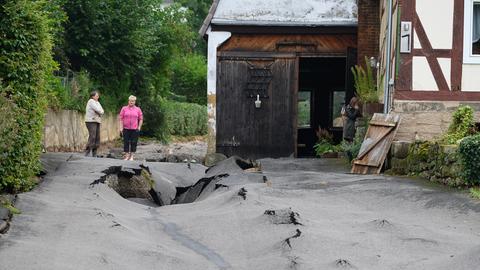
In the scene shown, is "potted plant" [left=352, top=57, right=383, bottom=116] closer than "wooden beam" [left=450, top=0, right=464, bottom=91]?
No

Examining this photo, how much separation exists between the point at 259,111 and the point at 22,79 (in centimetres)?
1053

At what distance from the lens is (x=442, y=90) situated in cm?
1448

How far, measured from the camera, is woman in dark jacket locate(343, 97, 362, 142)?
60.9 feet

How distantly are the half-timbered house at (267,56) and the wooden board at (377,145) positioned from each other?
529 cm

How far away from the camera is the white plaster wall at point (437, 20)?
1437 centimetres

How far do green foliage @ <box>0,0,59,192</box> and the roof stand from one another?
30.8ft

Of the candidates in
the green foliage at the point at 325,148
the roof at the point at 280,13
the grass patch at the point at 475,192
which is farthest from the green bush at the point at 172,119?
the grass patch at the point at 475,192

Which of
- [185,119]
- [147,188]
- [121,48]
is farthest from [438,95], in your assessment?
[185,119]

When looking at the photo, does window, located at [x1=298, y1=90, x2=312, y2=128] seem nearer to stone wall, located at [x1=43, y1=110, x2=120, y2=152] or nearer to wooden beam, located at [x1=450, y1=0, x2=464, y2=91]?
stone wall, located at [x1=43, y1=110, x2=120, y2=152]

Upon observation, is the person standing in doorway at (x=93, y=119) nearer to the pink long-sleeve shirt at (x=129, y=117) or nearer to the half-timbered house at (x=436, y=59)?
the pink long-sleeve shirt at (x=129, y=117)

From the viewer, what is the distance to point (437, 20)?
14.4m

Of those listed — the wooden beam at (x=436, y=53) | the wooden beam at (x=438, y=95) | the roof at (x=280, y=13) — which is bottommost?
the wooden beam at (x=438, y=95)

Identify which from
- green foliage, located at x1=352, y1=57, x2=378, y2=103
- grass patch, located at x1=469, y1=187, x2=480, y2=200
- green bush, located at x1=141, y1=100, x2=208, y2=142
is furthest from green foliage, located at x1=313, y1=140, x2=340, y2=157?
green bush, located at x1=141, y1=100, x2=208, y2=142

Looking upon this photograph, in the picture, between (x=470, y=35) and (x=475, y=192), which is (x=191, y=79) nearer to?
(x=470, y=35)
